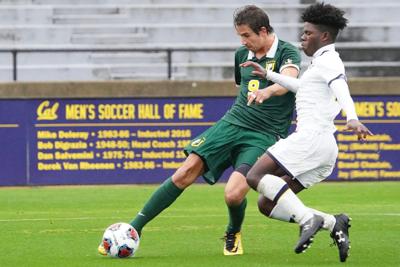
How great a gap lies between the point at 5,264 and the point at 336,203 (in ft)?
26.1

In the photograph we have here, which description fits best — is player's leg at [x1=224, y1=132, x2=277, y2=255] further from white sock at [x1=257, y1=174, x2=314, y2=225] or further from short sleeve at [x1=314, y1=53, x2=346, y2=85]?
short sleeve at [x1=314, y1=53, x2=346, y2=85]

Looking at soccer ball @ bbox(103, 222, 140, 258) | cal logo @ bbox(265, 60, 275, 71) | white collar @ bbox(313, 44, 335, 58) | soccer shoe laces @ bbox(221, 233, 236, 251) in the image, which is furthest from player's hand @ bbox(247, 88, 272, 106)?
soccer ball @ bbox(103, 222, 140, 258)

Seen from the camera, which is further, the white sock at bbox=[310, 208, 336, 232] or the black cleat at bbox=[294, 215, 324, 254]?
the white sock at bbox=[310, 208, 336, 232]

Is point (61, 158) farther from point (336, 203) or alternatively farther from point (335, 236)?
point (335, 236)

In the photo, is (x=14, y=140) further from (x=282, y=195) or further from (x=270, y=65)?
(x=282, y=195)

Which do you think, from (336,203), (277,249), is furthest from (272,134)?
(336,203)

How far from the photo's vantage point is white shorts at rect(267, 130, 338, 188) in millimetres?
9055

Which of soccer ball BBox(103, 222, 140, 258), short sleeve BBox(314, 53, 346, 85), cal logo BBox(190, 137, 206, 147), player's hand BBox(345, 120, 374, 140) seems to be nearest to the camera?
player's hand BBox(345, 120, 374, 140)

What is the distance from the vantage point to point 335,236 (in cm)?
898

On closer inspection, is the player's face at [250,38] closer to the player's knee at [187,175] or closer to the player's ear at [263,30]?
the player's ear at [263,30]

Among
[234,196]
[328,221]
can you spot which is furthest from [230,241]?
[328,221]

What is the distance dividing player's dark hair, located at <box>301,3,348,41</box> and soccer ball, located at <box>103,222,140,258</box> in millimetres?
2328

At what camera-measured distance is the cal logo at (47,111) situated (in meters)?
20.7

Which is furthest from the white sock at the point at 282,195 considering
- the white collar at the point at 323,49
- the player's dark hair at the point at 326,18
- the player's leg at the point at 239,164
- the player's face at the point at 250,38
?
the player's face at the point at 250,38
